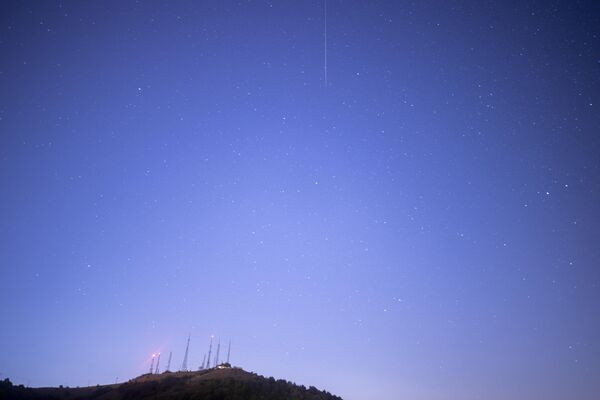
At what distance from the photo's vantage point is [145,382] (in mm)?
42812

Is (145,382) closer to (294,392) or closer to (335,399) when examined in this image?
(294,392)

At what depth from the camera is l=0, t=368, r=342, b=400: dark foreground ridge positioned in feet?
116

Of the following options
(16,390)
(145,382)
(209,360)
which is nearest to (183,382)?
(145,382)

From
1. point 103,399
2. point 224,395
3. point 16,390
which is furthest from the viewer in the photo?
point 16,390

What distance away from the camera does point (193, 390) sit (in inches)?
1435

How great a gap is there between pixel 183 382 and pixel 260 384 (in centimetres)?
920

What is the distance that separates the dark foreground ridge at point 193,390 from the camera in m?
35.4

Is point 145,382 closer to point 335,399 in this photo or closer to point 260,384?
point 260,384

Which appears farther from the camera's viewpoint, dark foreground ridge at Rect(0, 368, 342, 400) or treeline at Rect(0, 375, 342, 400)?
dark foreground ridge at Rect(0, 368, 342, 400)

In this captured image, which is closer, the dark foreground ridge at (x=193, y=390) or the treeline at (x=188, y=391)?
the treeline at (x=188, y=391)

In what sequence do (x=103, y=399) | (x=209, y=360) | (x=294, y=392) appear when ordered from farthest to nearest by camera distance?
1. (x=209, y=360)
2. (x=103, y=399)
3. (x=294, y=392)

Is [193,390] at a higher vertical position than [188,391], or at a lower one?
higher

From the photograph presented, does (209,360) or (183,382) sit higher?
(209,360)

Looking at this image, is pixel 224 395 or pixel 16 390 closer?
pixel 224 395
